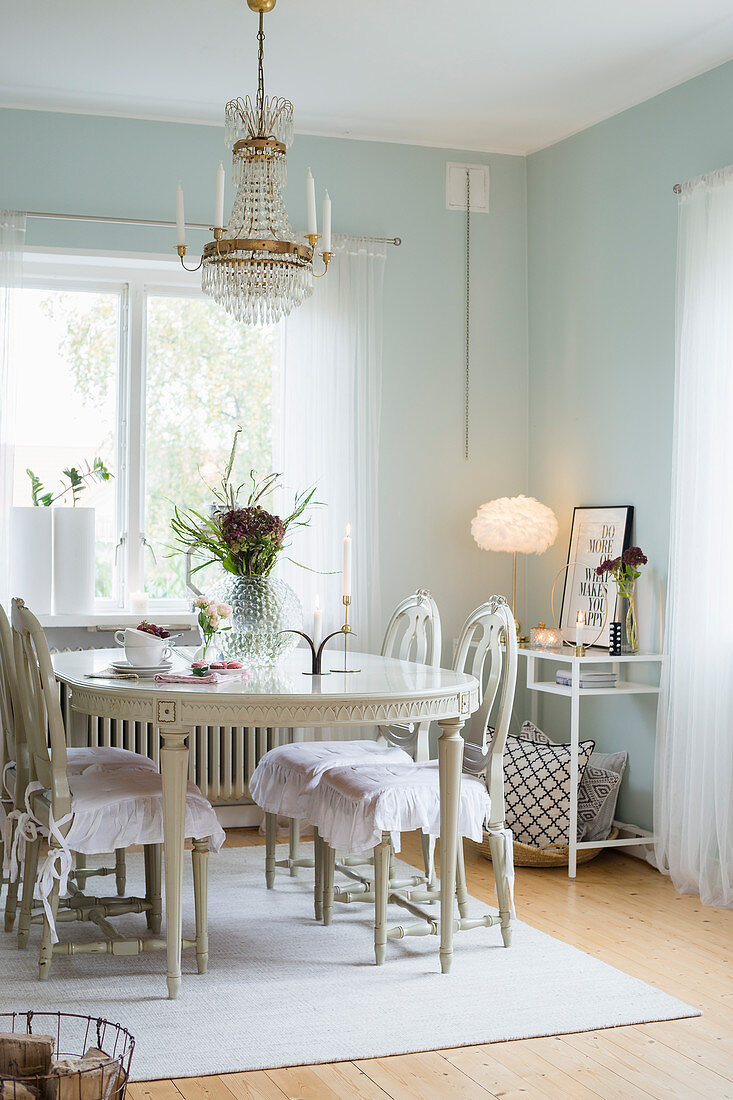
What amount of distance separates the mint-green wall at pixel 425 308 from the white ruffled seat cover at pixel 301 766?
1384 millimetres

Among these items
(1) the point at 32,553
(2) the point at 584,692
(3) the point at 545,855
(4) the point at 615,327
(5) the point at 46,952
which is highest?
(4) the point at 615,327

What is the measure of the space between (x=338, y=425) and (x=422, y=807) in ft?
6.99

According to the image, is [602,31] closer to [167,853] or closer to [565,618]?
[565,618]

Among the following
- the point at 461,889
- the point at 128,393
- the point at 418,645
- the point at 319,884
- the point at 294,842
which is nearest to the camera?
the point at 461,889

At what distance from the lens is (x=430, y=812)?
10.3ft

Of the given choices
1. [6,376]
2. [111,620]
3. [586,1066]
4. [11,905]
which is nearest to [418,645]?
[111,620]

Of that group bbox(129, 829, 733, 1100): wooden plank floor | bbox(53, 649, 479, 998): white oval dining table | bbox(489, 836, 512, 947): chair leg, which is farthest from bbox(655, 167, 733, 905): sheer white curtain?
bbox(53, 649, 479, 998): white oval dining table

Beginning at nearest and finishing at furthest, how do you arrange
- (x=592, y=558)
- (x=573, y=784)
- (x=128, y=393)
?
(x=573, y=784)
(x=592, y=558)
(x=128, y=393)

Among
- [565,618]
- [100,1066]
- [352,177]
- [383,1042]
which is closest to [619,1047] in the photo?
[383,1042]

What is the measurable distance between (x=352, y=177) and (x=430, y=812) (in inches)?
116

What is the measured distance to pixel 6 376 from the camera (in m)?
4.47

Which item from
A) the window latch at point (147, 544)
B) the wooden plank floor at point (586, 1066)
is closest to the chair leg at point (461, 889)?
the wooden plank floor at point (586, 1066)

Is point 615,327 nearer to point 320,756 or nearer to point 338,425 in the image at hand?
point 338,425

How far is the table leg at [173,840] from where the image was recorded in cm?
289
